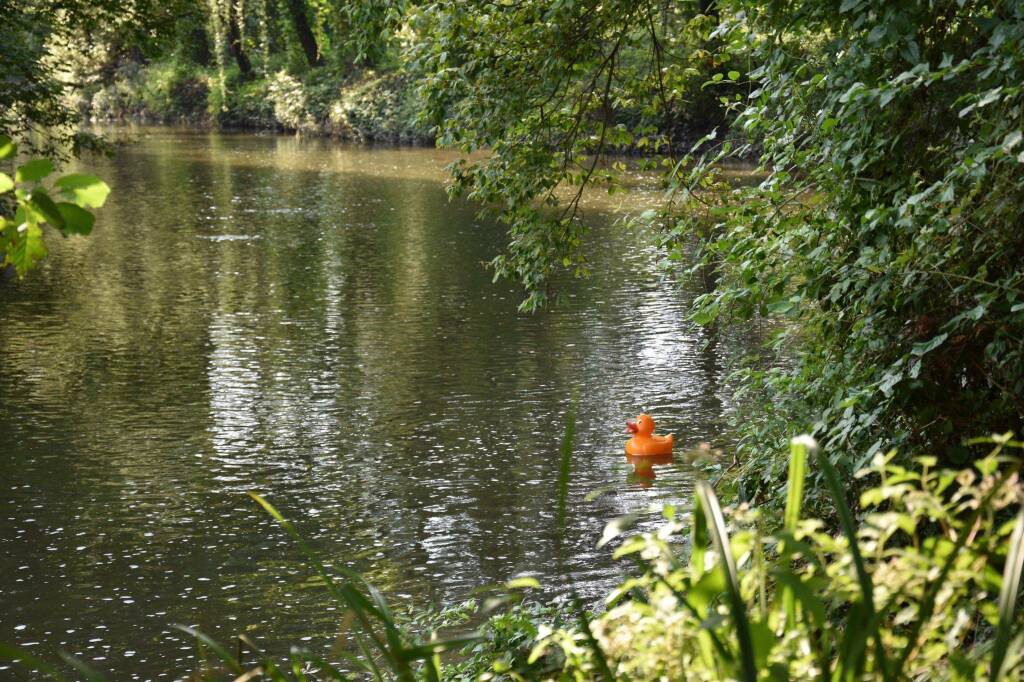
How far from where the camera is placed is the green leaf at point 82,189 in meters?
2.06

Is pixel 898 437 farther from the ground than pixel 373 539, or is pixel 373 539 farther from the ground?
pixel 898 437

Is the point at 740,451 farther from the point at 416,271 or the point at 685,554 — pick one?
the point at 416,271

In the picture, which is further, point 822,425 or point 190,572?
point 190,572

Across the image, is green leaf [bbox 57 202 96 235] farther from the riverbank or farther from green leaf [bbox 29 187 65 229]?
the riverbank

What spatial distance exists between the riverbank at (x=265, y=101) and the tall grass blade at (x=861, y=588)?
32189mm

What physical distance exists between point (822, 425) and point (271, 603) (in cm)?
351

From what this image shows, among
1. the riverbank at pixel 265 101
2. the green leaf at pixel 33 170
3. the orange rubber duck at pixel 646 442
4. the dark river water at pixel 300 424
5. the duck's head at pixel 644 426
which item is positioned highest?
the green leaf at pixel 33 170

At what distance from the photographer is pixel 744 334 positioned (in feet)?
42.8

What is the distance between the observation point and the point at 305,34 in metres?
45.7

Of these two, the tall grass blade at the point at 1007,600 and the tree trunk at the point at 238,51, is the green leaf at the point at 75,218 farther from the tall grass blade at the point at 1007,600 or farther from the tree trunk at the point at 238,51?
the tree trunk at the point at 238,51

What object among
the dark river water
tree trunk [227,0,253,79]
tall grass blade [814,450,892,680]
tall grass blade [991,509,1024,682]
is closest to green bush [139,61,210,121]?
tree trunk [227,0,253,79]

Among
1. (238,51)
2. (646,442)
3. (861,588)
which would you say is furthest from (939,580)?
(238,51)

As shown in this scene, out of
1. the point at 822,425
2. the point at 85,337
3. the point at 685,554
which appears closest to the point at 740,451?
the point at 685,554

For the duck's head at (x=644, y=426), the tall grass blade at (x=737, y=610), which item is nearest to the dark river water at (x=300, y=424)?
the duck's head at (x=644, y=426)
